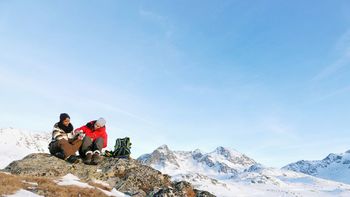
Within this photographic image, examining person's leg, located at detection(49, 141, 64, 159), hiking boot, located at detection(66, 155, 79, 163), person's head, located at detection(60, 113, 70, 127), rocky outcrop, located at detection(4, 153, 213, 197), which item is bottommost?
rocky outcrop, located at detection(4, 153, 213, 197)

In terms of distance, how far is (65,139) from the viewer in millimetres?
20531

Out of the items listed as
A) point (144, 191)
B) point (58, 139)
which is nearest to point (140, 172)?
point (144, 191)

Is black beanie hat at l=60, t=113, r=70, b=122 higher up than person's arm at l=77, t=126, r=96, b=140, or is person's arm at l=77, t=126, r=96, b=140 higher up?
black beanie hat at l=60, t=113, r=70, b=122

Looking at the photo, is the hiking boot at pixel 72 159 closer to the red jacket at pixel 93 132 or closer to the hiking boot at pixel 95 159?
the hiking boot at pixel 95 159

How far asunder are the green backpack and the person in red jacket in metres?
1.69

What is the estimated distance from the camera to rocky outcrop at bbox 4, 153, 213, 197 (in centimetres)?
A: 1970

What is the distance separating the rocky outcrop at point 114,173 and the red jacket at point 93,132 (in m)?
1.53

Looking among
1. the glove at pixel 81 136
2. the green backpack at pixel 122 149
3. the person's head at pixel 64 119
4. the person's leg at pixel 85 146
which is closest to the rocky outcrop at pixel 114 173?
the person's leg at pixel 85 146

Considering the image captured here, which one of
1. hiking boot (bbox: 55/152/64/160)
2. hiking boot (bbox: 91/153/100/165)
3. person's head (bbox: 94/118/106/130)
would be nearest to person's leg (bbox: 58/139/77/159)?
hiking boot (bbox: 55/152/64/160)

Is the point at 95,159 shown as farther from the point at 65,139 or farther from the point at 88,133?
the point at 65,139

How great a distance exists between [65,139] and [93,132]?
1509 millimetres

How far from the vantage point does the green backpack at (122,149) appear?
22.8 metres

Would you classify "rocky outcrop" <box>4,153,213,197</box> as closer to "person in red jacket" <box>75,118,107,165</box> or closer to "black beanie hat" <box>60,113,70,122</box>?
"person in red jacket" <box>75,118,107,165</box>

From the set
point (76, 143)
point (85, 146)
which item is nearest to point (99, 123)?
point (85, 146)
